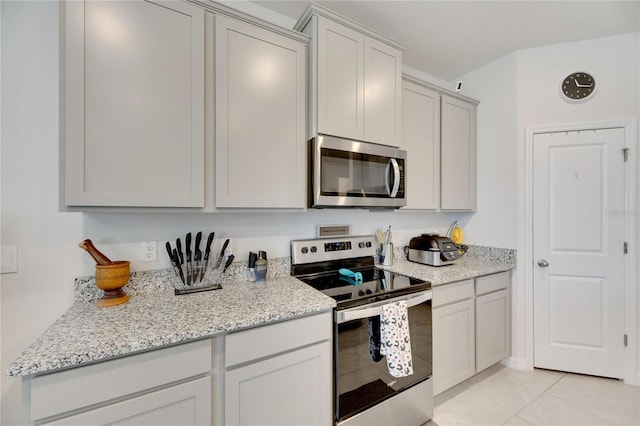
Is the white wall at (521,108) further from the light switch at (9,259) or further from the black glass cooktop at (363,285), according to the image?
the light switch at (9,259)

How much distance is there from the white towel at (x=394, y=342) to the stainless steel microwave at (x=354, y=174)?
2.26 ft

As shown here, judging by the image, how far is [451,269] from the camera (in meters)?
2.05

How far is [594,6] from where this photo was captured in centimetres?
180

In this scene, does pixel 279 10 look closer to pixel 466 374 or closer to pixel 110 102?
pixel 110 102

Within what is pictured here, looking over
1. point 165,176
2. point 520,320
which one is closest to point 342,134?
point 165,176

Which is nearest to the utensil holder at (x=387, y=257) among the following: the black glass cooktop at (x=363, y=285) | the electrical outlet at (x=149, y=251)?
the black glass cooktop at (x=363, y=285)

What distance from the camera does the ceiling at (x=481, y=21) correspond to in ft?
5.88

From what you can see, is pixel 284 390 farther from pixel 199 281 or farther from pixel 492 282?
pixel 492 282

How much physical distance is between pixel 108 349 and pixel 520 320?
2.95 metres

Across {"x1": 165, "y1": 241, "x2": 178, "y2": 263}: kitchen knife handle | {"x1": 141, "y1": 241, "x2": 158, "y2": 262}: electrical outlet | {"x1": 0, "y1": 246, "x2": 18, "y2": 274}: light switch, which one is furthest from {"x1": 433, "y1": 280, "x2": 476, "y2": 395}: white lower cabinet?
{"x1": 0, "y1": 246, "x2": 18, "y2": 274}: light switch

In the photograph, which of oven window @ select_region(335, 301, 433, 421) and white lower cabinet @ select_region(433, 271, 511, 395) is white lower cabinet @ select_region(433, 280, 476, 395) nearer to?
white lower cabinet @ select_region(433, 271, 511, 395)

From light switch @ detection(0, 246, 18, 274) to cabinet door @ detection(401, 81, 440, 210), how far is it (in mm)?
2345

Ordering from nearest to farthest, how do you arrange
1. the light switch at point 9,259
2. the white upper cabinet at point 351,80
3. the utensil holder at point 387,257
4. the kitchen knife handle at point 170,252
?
the light switch at point 9,259 < the kitchen knife handle at point 170,252 < the white upper cabinet at point 351,80 < the utensil holder at point 387,257

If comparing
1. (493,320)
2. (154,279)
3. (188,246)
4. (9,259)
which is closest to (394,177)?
(188,246)
